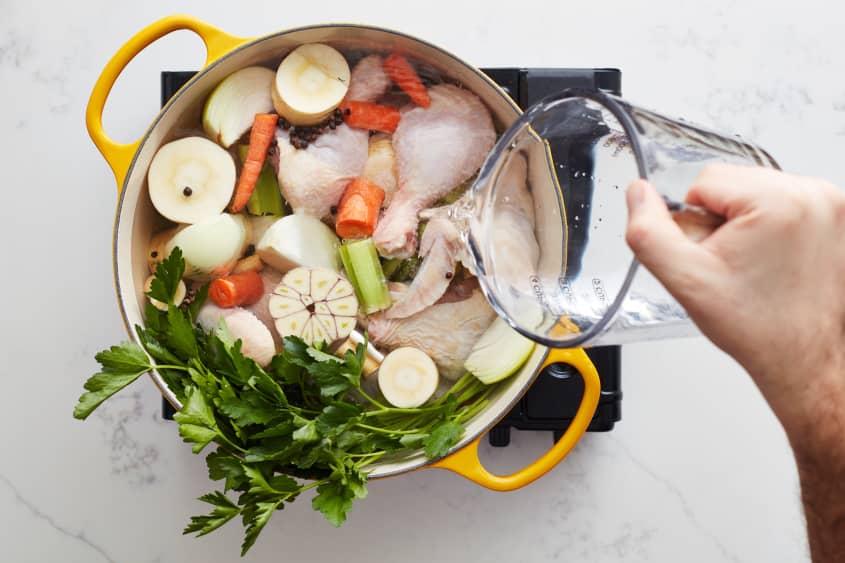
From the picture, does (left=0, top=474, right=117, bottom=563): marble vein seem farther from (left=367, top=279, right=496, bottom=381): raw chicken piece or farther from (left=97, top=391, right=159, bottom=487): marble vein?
(left=367, top=279, right=496, bottom=381): raw chicken piece

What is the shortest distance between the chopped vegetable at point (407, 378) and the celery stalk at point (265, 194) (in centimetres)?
26

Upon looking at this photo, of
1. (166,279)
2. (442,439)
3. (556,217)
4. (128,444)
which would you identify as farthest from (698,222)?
(128,444)

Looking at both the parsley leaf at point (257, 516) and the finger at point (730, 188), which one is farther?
the parsley leaf at point (257, 516)

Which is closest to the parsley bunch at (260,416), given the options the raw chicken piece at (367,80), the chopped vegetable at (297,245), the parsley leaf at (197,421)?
the parsley leaf at (197,421)

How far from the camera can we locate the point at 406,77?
3.45 feet

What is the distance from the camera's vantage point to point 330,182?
3.41 ft

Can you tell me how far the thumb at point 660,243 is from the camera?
2.02ft

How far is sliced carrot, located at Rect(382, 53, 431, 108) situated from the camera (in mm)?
1038

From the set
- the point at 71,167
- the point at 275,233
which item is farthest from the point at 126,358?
the point at 71,167

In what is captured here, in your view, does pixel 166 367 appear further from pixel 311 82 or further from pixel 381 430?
pixel 311 82

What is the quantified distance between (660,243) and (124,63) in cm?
70

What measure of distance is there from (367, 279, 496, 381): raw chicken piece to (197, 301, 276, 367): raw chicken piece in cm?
14

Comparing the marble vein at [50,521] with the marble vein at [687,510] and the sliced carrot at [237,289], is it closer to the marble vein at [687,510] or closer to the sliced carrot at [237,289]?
the sliced carrot at [237,289]

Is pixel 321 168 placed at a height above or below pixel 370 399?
above
